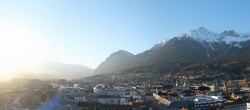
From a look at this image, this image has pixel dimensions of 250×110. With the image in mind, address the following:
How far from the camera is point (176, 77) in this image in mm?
151250

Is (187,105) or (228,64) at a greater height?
(228,64)

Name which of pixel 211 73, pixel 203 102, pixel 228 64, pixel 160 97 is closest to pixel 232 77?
pixel 211 73

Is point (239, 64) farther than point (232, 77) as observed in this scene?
Yes

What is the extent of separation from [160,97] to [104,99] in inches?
387

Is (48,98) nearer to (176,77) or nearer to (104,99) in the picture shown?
(104,99)

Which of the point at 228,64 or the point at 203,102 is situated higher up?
the point at 228,64

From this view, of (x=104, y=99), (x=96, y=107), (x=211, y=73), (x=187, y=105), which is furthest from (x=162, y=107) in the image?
(x=211, y=73)

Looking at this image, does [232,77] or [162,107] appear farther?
[232,77]

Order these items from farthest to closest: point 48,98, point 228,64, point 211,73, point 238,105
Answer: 1. point 228,64
2. point 211,73
3. point 48,98
4. point 238,105

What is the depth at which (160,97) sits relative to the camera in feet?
271

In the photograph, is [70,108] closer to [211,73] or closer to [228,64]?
[211,73]

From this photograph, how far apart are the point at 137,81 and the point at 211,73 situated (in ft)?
78.3

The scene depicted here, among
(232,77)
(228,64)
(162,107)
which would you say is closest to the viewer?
(162,107)

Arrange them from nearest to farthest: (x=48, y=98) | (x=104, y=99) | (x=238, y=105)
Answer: (x=238, y=105), (x=104, y=99), (x=48, y=98)
